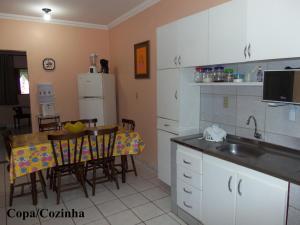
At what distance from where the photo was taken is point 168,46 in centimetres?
274

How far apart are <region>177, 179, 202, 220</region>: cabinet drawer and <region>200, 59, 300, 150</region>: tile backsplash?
744 millimetres

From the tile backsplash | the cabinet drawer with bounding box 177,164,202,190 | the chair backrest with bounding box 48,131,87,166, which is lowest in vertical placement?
the cabinet drawer with bounding box 177,164,202,190

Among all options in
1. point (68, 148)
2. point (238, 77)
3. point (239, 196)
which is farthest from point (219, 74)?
point (68, 148)

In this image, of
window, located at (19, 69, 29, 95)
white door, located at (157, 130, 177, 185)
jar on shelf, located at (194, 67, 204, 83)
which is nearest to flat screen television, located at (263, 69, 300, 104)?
jar on shelf, located at (194, 67, 204, 83)

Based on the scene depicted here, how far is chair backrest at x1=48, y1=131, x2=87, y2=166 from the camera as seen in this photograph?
2709 mm

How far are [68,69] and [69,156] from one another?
2.61 m

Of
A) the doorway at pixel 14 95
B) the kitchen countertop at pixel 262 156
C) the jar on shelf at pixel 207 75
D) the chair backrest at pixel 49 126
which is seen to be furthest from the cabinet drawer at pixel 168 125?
the doorway at pixel 14 95

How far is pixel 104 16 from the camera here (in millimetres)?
4422

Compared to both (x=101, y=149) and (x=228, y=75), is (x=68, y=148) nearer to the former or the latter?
(x=101, y=149)

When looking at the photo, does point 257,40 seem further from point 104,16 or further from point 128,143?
point 104,16

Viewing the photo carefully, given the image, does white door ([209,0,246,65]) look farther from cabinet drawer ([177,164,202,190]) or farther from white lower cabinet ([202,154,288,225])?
cabinet drawer ([177,164,202,190])

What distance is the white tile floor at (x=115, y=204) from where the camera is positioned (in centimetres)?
249

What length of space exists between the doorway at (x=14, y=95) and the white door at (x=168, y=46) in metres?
5.76

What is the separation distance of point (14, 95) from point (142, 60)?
17.9 feet
